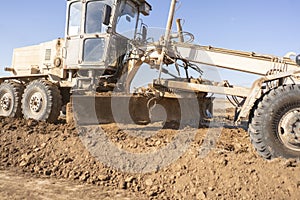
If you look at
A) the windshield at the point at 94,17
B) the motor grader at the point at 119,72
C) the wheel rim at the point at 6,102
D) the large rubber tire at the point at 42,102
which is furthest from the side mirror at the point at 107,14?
the wheel rim at the point at 6,102

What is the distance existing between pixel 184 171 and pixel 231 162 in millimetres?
553

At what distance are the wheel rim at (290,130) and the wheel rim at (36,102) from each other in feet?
17.1

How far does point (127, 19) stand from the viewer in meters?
6.96

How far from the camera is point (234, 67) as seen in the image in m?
4.84

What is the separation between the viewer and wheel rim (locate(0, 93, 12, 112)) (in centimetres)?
765

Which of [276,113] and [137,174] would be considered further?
[276,113]

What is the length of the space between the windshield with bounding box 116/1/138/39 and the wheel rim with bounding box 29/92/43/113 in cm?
241

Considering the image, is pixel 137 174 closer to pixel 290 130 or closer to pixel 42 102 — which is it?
pixel 290 130

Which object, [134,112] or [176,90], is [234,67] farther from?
[134,112]

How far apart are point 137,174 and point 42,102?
13.3 ft

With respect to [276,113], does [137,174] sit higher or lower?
lower

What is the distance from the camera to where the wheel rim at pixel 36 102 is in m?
6.76

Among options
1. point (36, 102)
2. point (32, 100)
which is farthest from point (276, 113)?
point (32, 100)

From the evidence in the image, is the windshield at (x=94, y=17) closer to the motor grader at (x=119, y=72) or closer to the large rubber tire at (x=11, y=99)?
the motor grader at (x=119, y=72)
